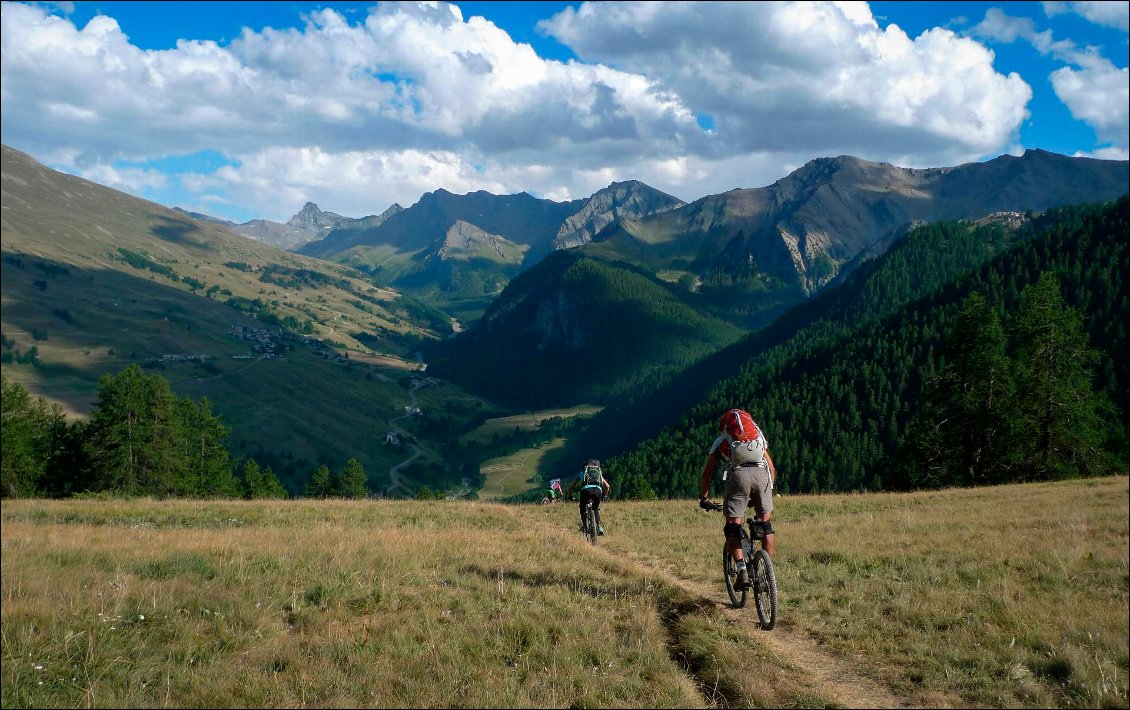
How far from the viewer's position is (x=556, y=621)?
9.31 m

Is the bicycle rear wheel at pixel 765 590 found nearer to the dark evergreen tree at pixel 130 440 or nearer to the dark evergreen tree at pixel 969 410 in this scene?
the dark evergreen tree at pixel 969 410

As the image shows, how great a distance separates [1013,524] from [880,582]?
678 cm

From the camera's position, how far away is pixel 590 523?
742 inches

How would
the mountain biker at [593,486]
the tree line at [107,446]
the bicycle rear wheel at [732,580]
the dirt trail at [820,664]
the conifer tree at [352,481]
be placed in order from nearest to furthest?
the dirt trail at [820,664] → the bicycle rear wheel at [732,580] → the mountain biker at [593,486] → the tree line at [107,446] → the conifer tree at [352,481]

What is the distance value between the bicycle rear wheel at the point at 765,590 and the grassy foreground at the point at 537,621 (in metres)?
0.35

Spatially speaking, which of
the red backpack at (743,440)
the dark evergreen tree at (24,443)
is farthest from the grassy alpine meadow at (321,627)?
the dark evergreen tree at (24,443)

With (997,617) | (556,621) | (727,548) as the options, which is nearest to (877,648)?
(997,617)

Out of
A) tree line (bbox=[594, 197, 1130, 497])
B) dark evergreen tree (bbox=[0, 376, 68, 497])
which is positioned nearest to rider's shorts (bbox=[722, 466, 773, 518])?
tree line (bbox=[594, 197, 1130, 497])

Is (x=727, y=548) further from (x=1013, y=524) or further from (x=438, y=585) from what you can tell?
(x=1013, y=524)

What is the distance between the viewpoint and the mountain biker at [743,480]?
A: 10.5 m

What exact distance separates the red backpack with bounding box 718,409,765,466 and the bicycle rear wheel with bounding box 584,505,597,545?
8798 millimetres

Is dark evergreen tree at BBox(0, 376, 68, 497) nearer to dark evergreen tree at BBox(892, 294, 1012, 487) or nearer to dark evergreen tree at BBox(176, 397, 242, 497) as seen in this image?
dark evergreen tree at BBox(176, 397, 242, 497)

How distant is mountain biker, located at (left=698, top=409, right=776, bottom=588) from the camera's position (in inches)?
412

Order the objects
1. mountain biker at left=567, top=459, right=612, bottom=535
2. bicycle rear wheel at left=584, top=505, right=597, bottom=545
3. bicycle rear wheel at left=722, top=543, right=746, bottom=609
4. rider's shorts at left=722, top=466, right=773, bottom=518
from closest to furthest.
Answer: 1. rider's shorts at left=722, top=466, right=773, bottom=518
2. bicycle rear wheel at left=722, top=543, right=746, bottom=609
3. mountain biker at left=567, top=459, right=612, bottom=535
4. bicycle rear wheel at left=584, top=505, right=597, bottom=545
